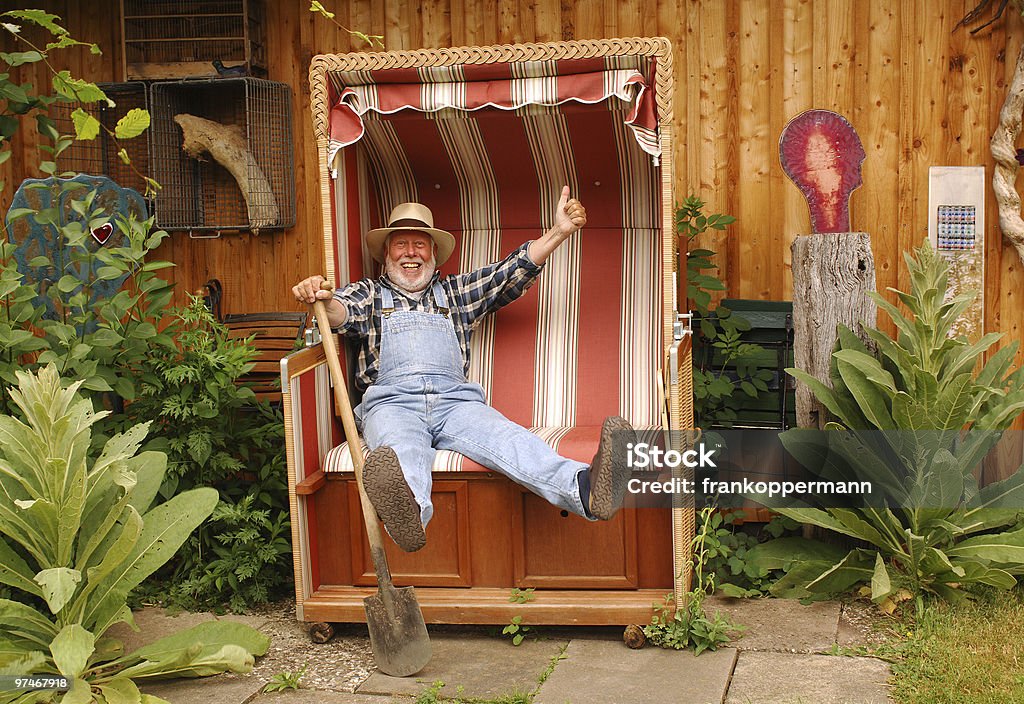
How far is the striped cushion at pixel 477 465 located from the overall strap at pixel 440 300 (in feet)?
2.00

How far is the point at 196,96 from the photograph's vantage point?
5.09 m

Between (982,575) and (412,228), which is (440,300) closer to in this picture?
(412,228)

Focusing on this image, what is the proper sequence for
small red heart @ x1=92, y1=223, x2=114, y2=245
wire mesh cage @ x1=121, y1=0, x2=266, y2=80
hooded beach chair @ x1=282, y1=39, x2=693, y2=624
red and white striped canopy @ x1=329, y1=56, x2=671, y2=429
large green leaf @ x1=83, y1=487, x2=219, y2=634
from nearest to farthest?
1. large green leaf @ x1=83, y1=487, x2=219, y2=634
2. hooded beach chair @ x1=282, y1=39, x2=693, y2=624
3. red and white striped canopy @ x1=329, y1=56, x2=671, y2=429
4. small red heart @ x1=92, y1=223, x2=114, y2=245
5. wire mesh cage @ x1=121, y1=0, x2=266, y2=80

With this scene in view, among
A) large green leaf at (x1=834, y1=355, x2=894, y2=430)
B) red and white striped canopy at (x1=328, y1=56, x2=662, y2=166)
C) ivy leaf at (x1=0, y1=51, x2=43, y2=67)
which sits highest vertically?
ivy leaf at (x1=0, y1=51, x2=43, y2=67)

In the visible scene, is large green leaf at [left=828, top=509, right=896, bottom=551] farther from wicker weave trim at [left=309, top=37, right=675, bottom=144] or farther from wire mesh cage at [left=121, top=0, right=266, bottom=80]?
wire mesh cage at [left=121, top=0, right=266, bottom=80]

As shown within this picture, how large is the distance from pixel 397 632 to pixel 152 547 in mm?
782

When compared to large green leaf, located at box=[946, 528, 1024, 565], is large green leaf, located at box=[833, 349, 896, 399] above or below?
above

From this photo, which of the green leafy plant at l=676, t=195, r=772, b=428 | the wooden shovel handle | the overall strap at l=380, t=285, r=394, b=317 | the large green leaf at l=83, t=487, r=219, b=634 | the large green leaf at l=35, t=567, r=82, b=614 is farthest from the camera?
the green leafy plant at l=676, t=195, r=772, b=428

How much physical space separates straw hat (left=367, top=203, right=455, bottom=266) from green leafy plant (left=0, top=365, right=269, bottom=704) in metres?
1.23

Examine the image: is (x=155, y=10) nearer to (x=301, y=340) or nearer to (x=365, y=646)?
(x=301, y=340)

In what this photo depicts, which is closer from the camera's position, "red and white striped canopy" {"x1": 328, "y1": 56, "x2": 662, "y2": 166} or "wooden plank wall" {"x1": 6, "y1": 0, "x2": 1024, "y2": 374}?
"red and white striped canopy" {"x1": 328, "y1": 56, "x2": 662, "y2": 166}

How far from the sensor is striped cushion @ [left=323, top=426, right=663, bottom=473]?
11.2 ft

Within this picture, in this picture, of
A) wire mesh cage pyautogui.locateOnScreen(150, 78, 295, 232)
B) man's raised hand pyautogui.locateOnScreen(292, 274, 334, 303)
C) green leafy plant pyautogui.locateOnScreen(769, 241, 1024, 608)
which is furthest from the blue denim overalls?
wire mesh cage pyautogui.locateOnScreen(150, 78, 295, 232)

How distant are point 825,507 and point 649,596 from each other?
0.85 metres
